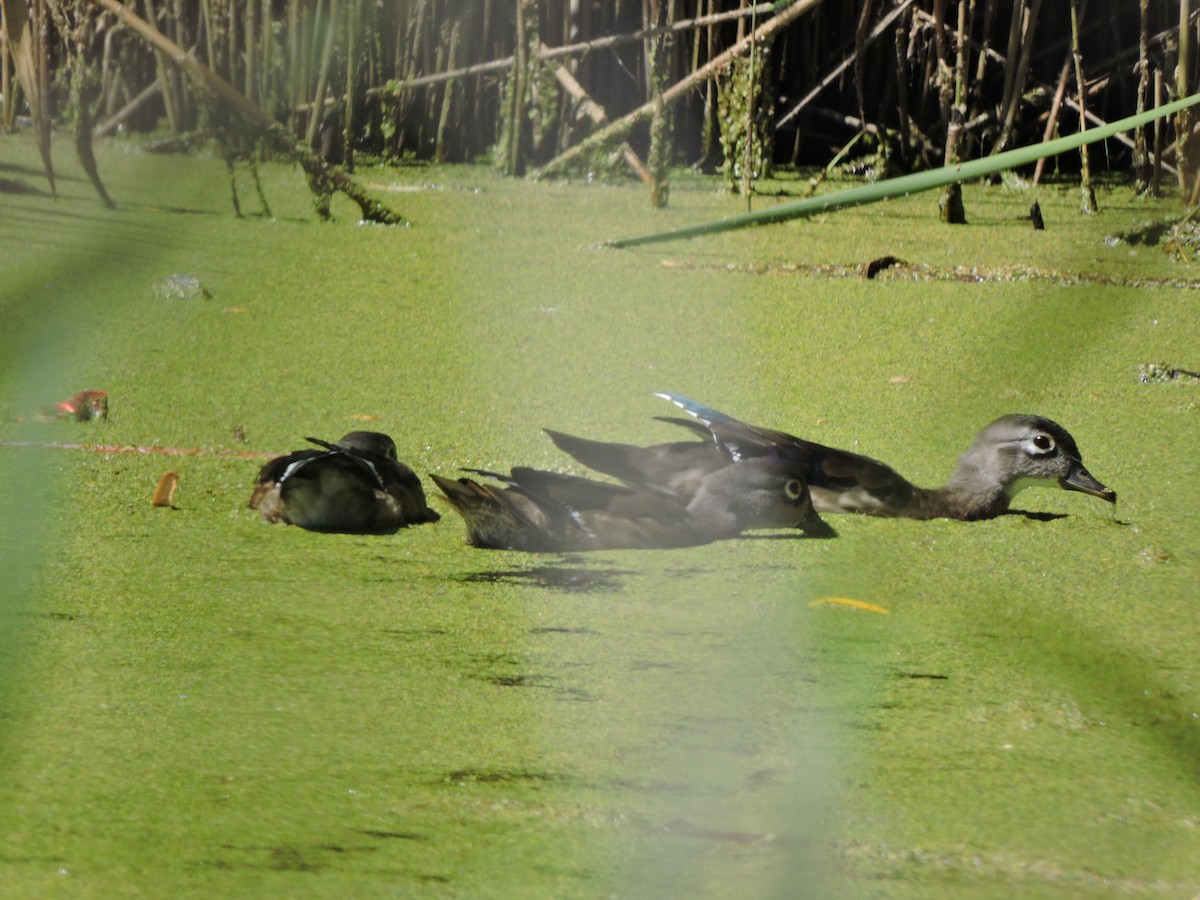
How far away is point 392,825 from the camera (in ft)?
2.20

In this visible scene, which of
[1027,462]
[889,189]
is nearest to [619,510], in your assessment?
[1027,462]

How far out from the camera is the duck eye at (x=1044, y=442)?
55.9 inches

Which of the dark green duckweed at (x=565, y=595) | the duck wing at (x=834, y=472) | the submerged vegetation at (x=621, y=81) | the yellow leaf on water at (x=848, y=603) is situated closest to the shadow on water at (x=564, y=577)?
the dark green duckweed at (x=565, y=595)

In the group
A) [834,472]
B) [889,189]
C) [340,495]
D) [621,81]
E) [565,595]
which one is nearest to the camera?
[889,189]

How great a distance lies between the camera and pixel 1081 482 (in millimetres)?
1416

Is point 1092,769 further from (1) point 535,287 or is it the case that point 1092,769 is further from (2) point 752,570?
(1) point 535,287

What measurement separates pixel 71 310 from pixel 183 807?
55.4 inches

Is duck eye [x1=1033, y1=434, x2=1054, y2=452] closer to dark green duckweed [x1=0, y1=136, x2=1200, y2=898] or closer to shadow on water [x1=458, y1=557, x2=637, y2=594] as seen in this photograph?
dark green duckweed [x1=0, y1=136, x2=1200, y2=898]

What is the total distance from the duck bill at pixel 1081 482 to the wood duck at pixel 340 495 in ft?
1.78

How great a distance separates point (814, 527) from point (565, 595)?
11.6 inches

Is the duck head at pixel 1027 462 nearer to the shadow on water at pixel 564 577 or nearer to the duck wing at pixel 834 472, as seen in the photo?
the duck wing at pixel 834 472

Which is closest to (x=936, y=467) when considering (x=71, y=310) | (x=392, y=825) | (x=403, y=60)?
(x=392, y=825)

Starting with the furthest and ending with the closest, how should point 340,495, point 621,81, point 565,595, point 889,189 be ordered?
point 621,81
point 340,495
point 565,595
point 889,189

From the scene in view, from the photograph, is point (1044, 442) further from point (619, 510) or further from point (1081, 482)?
point (619, 510)
